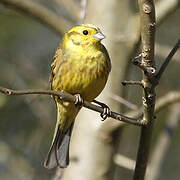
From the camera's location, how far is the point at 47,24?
14.2ft

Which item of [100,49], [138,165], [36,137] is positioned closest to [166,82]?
[36,137]

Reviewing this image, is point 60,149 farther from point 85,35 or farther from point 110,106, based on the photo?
point 85,35

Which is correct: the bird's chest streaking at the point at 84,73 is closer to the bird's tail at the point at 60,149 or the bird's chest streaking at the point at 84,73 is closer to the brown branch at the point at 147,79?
the bird's tail at the point at 60,149

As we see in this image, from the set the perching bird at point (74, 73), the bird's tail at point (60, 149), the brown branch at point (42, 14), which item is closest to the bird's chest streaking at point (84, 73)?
the perching bird at point (74, 73)

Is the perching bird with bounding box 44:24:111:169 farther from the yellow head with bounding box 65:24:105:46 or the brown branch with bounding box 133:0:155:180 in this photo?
the brown branch with bounding box 133:0:155:180

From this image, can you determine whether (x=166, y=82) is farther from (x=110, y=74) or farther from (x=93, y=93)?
(x=93, y=93)

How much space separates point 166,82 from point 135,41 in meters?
2.44

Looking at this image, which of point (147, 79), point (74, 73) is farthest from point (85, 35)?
point (147, 79)

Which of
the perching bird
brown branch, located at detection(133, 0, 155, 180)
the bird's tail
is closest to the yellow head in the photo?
the perching bird

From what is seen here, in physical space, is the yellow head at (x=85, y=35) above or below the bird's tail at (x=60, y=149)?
above

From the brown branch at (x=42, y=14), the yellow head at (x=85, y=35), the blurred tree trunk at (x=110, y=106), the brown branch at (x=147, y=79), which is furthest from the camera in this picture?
the brown branch at (x=42, y=14)

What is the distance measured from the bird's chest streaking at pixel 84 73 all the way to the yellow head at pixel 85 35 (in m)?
0.10

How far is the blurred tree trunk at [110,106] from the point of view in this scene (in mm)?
4027

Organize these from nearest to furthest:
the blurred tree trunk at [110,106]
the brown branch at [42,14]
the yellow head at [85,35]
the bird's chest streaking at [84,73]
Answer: the bird's chest streaking at [84,73] < the yellow head at [85,35] < the blurred tree trunk at [110,106] < the brown branch at [42,14]
